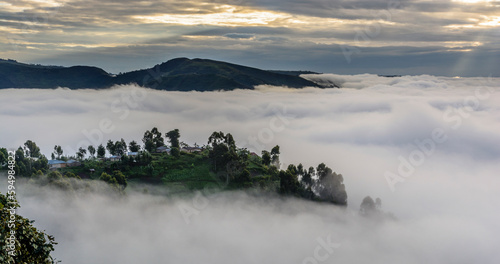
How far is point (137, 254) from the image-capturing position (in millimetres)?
89125

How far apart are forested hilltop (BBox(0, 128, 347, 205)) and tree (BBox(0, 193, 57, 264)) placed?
87715 mm

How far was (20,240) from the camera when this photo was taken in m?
22.3

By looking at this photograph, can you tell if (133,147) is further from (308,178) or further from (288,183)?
(308,178)

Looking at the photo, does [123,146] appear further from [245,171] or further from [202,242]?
[202,242]

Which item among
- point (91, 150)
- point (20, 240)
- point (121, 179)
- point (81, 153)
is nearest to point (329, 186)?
point (121, 179)

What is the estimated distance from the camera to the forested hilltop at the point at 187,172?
116m

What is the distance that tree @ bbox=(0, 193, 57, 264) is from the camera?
21.2 m

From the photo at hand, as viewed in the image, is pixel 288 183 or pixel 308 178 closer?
pixel 288 183

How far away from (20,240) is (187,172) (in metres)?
103

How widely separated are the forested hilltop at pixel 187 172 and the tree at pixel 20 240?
87.7 meters

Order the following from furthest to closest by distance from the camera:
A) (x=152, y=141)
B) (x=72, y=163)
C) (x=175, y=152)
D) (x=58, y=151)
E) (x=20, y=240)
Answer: (x=152, y=141) < (x=58, y=151) < (x=175, y=152) < (x=72, y=163) < (x=20, y=240)

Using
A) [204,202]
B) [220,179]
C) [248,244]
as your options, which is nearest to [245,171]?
[220,179]

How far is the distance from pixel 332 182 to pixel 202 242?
4621 centimetres

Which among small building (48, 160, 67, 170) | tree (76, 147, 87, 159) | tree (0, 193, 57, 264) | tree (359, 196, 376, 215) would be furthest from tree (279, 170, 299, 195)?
tree (0, 193, 57, 264)
